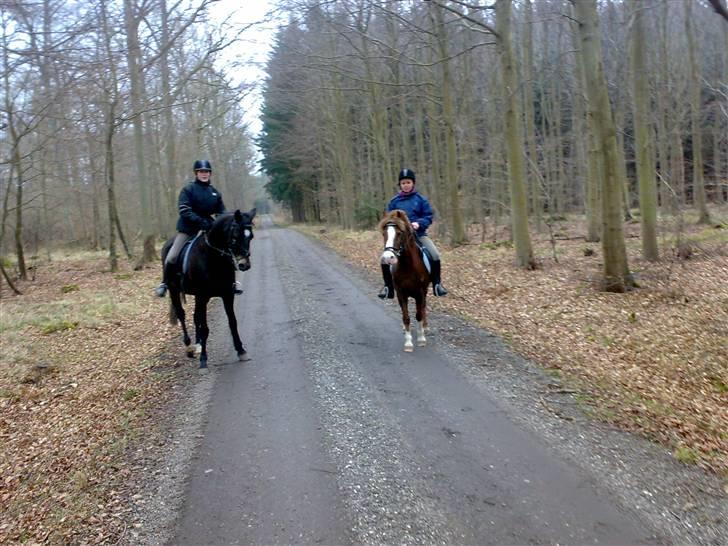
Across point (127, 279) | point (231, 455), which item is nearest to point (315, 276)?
point (127, 279)

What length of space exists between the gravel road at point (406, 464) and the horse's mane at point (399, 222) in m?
1.88

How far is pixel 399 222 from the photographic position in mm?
8586

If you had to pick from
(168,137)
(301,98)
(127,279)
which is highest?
(301,98)

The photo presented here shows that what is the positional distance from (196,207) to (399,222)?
3.23 meters

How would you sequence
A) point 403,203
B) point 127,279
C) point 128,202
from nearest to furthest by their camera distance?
point 403,203 < point 127,279 < point 128,202

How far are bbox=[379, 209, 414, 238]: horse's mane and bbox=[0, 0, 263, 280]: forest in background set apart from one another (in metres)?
5.38

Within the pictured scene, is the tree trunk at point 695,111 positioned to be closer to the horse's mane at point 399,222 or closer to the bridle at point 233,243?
the horse's mane at point 399,222

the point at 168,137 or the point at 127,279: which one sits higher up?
the point at 168,137

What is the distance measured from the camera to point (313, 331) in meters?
10.3

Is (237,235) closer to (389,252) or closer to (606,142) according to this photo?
(389,252)

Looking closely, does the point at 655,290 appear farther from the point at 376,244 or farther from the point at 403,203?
the point at 376,244

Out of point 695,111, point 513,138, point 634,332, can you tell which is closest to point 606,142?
point 513,138

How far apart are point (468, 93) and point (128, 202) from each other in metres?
26.7

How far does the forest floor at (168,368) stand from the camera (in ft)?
16.5
